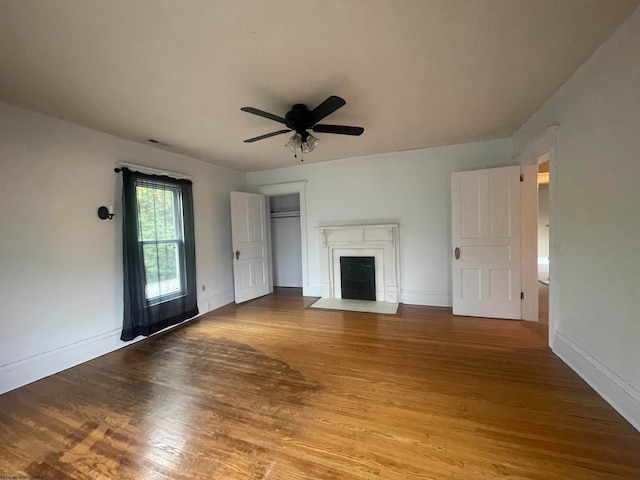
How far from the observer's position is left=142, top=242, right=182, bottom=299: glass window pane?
11.3ft

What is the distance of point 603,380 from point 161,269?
4.53 metres

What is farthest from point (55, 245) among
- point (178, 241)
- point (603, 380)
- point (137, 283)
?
point (603, 380)

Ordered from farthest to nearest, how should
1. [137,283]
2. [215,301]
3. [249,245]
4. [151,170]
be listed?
[249,245]
[215,301]
[151,170]
[137,283]

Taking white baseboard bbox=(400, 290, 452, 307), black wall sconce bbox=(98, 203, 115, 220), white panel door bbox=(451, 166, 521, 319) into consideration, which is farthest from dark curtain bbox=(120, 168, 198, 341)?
white panel door bbox=(451, 166, 521, 319)

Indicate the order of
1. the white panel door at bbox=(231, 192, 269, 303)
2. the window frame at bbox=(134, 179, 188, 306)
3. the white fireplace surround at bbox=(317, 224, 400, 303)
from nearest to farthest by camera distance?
1. the window frame at bbox=(134, 179, 188, 306)
2. the white fireplace surround at bbox=(317, 224, 400, 303)
3. the white panel door at bbox=(231, 192, 269, 303)

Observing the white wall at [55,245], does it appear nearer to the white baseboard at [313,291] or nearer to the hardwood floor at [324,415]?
the hardwood floor at [324,415]

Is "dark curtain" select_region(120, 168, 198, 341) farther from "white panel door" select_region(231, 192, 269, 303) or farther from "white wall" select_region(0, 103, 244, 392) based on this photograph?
"white panel door" select_region(231, 192, 269, 303)

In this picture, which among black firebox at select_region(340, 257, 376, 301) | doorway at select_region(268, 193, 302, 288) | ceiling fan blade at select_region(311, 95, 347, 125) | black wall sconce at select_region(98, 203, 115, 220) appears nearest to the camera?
ceiling fan blade at select_region(311, 95, 347, 125)

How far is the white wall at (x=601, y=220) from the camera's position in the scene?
66.2 inches

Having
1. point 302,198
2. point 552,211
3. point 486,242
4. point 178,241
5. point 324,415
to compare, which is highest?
point 302,198

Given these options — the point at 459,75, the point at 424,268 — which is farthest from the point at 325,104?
the point at 424,268

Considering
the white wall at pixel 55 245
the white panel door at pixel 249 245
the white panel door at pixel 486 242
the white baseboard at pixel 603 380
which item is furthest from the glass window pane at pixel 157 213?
the white baseboard at pixel 603 380

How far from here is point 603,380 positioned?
1.96 meters

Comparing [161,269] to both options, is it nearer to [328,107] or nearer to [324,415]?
[324,415]
